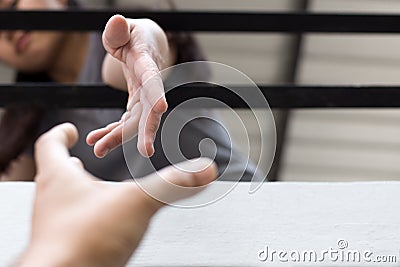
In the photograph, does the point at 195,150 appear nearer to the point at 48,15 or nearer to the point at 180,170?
the point at 180,170

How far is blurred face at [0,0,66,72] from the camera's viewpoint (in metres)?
0.94

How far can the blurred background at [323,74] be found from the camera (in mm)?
2631

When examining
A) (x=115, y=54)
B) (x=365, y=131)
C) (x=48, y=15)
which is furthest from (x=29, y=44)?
(x=365, y=131)

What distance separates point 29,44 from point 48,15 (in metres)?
0.35

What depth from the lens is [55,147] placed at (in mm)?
314

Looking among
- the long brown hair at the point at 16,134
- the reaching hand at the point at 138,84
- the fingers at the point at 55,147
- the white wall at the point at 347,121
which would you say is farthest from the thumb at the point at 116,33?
the white wall at the point at 347,121

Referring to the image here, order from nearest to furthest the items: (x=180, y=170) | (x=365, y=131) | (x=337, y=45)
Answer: (x=180, y=170)
(x=337, y=45)
(x=365, y=131)

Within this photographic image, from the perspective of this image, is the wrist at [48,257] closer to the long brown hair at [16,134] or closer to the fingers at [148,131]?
the fingers at [148,131]

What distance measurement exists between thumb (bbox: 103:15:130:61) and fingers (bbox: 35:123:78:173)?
113mm

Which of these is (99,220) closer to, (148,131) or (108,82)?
(148,131)

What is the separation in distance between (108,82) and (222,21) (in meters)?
0.13

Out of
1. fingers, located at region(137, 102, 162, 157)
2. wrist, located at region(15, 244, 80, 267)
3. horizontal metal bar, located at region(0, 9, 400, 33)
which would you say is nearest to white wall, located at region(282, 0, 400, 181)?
horizontal metal bar, located at region(0, 9, 400, 33)

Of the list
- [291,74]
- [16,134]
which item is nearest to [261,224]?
[16,134]

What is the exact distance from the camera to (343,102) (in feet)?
1.90
